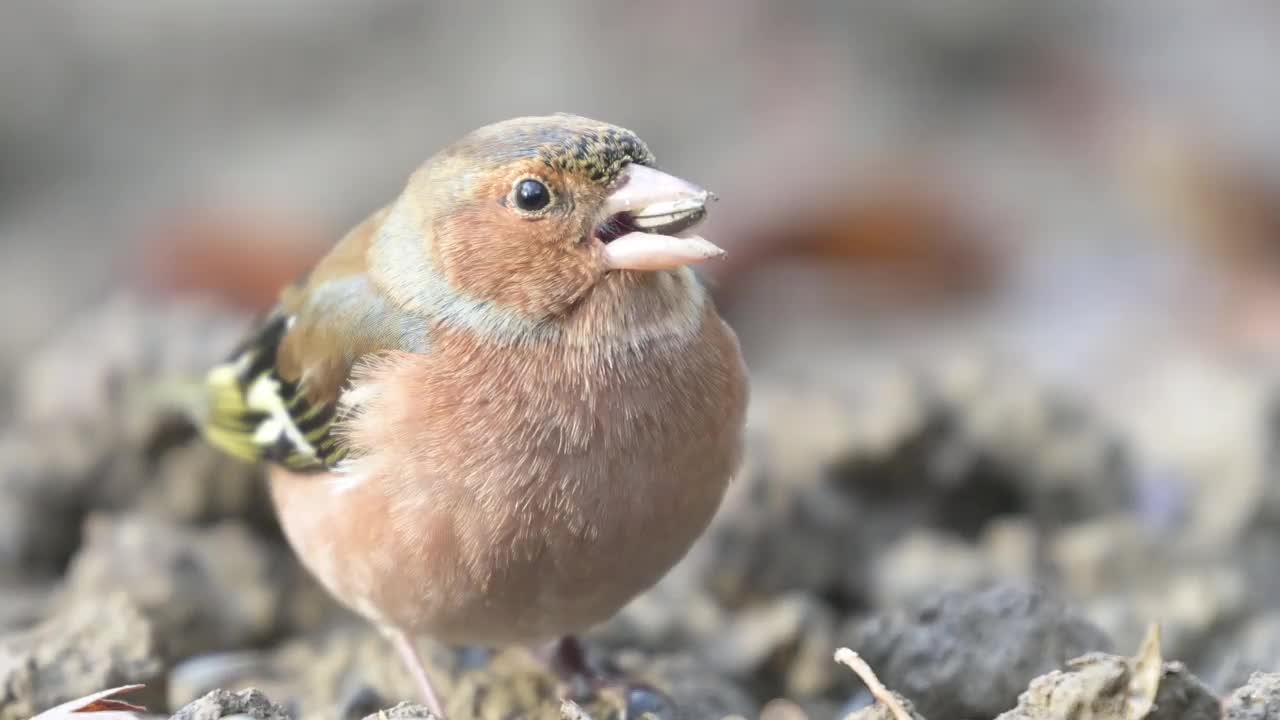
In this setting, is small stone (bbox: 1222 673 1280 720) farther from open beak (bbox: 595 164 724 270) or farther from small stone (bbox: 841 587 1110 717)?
open beak (bbox: 595 164 724 270)

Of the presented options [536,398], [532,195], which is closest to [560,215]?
[532,195]

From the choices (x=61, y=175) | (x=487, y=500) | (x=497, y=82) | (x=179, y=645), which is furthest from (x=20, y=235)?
(x=487, y=500)

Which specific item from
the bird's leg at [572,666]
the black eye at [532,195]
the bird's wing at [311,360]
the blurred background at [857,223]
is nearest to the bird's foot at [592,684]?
the bird's leg at [572,666]

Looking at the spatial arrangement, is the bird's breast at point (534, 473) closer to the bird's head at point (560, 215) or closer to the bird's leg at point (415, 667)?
the bird's head at point (560, 215)

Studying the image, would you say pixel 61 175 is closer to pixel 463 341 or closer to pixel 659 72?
pixel 659 72

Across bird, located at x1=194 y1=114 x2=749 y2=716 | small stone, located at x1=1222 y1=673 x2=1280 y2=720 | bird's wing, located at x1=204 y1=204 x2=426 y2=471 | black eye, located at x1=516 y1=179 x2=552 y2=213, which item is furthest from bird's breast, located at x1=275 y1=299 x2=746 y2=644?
small stone, located at x1=1222 y1=673 x2=1280 y2=720

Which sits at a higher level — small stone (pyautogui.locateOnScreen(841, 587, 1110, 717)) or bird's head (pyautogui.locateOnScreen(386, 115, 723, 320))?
bird's head (pyautogui.locateOnScreen(386, 115, 723, 320))
